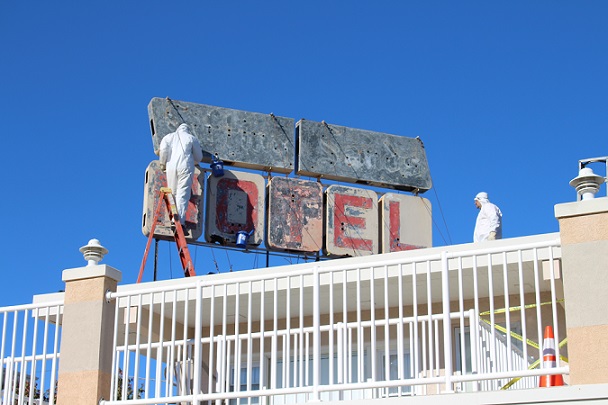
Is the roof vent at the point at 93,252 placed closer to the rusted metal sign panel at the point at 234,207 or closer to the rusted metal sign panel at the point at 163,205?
the rusted metal sign panel at the point at 163,205

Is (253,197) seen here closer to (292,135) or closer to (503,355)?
(292,135)

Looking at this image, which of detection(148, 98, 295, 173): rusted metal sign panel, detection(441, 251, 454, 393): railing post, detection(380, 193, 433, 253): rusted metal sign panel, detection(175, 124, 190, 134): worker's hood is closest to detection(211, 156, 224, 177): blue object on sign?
detection(148, 98, 295, 173): rusted metal sign panel

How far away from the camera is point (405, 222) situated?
2241 cm

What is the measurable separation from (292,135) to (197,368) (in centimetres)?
1239

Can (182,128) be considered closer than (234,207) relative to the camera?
Yes

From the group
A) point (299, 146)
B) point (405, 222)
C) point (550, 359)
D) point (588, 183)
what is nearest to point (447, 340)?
point (550, 359)

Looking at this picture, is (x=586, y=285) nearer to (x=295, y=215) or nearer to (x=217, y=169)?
(x=295, y=215)

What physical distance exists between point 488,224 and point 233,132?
22.3 feet

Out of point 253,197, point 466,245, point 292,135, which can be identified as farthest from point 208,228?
point 466,245

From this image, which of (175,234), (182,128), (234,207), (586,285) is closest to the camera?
(586,285)

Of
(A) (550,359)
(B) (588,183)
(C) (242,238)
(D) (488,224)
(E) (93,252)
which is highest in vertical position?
(C) (242,238)

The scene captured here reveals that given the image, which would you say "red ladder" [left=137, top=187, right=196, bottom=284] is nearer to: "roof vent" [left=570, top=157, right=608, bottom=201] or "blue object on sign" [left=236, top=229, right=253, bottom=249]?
"blue object on sign" [left=236, top=229, right=253, bottom=249]

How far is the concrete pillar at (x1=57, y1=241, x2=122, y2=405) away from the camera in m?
11.3

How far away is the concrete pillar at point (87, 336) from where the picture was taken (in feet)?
37.0
